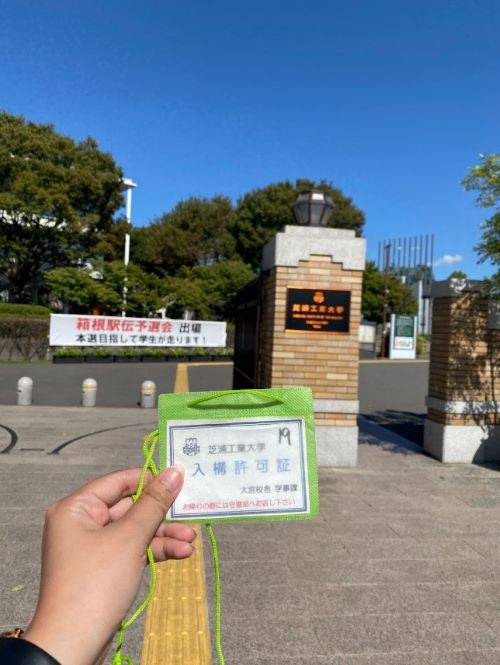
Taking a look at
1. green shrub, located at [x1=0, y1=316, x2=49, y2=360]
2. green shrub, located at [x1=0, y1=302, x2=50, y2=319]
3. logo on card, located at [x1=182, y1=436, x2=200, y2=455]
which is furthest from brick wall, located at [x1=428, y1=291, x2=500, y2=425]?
green shrub, located at [x1=0, y1=302, x2=50, y2=319]

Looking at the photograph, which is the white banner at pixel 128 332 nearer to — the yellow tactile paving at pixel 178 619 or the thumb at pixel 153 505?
the yellow tactile paving at pixel 178 619

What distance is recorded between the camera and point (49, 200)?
29875 millimetres

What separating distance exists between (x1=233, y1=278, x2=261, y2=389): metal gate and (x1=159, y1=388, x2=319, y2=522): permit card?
6.06m

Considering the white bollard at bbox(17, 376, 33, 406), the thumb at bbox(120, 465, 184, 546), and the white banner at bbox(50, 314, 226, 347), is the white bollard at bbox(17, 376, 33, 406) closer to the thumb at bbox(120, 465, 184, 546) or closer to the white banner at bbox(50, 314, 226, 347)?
the thumb at bbox(120, 465, 184, 546)

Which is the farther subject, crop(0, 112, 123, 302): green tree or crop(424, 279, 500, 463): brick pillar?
crop(0, 112, 123, 302): green tree

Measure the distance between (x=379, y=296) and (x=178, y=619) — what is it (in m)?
50.7

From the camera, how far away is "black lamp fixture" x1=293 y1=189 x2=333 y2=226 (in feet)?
24.9

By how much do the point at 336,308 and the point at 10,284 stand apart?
3154cm

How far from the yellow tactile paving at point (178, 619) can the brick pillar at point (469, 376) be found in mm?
4850

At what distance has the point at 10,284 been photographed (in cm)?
3416

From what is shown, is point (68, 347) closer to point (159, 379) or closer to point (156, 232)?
point (159, 379)

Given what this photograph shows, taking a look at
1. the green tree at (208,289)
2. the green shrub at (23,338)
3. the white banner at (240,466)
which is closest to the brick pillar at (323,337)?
the white banner at (240,466)

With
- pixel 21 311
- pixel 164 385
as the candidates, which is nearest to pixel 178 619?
pixel 164 385

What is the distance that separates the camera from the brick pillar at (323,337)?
7.34m
